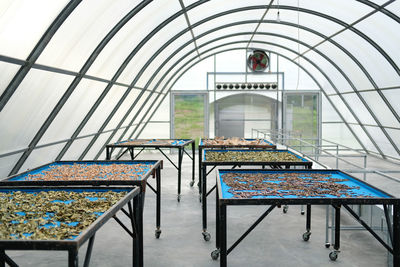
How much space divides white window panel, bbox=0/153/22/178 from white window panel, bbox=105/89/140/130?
16.3 ft

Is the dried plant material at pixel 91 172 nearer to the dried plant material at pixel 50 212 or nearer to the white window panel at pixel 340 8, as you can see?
the dried plant material at pixel 50 212

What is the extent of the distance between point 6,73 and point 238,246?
172 inches

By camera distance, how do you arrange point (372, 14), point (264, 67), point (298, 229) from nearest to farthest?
point (298, 229), point (372, 14), point (264, 67)

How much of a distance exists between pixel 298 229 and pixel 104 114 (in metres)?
6.05

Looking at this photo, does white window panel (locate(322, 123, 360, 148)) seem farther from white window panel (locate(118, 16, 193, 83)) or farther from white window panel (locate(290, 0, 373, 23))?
white window panel (locate(118, 16, 193, 83))

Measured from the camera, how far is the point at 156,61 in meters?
13.3

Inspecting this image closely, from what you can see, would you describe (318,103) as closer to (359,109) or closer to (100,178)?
(359,109)

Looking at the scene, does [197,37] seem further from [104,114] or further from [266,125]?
[266,125]

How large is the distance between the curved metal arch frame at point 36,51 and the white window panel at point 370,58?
9.73 meters

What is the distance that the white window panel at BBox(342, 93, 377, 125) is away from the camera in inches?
634

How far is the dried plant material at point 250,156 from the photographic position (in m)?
7.85

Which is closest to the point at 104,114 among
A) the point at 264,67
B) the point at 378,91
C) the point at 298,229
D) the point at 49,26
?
the point at 49,26

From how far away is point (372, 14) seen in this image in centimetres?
1073

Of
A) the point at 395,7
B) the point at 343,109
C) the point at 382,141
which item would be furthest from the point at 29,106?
the point at 343,109
